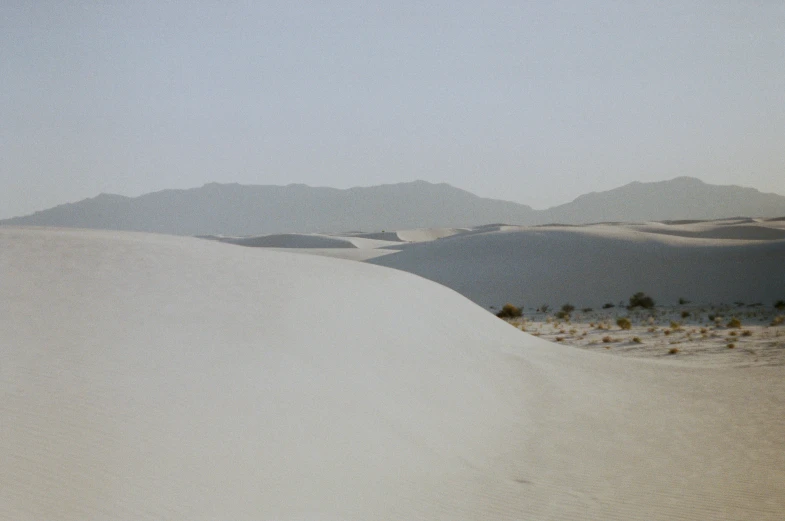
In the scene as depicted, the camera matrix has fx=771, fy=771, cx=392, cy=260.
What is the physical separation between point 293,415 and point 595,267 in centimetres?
3588

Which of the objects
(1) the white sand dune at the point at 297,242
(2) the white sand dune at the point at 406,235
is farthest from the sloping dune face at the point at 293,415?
(2) the white sand dune at the point at 406,235

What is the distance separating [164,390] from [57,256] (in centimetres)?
399

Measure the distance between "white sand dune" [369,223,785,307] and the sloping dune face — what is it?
954 inches

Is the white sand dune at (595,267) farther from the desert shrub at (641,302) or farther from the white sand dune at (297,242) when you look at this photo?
the white sand dune at (297,242)

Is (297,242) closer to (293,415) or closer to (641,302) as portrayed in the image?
A: (641,302)

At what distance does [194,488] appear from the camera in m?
5.96

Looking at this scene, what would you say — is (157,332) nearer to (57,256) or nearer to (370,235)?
(57,256)

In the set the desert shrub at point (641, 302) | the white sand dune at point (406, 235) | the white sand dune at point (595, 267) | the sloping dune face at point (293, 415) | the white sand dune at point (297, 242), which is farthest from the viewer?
the white sand dune at point (406, 235)

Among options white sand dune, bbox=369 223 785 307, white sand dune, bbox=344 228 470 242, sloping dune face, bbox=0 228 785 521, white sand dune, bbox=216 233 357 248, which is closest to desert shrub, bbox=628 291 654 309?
white sand dune, bbox=369 223 785 307

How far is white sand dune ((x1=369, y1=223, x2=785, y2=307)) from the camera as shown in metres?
37.4

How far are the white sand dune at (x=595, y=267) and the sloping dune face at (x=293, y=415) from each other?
79.5 feet

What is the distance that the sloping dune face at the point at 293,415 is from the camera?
6027mm

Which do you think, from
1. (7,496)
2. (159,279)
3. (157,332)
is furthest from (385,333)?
(7,496)

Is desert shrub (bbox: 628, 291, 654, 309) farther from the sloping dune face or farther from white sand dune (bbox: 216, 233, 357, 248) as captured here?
white sand dune (bbox: 216, 233, 357, 248)
